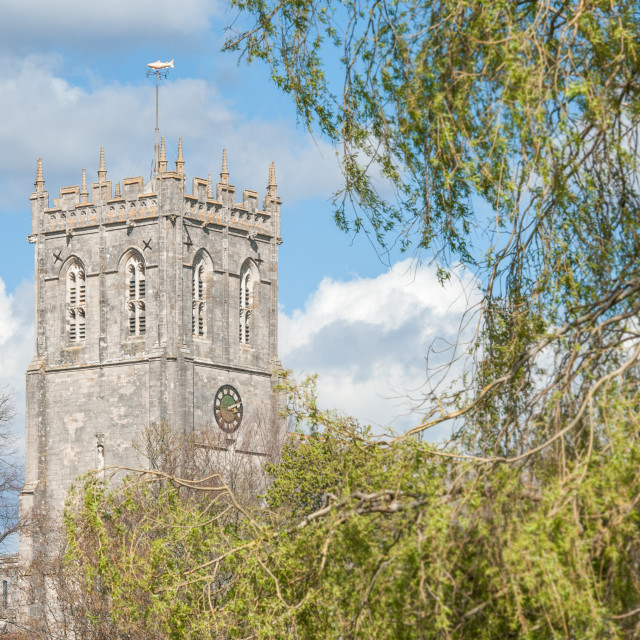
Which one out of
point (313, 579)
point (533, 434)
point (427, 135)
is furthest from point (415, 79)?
point (313, 579)

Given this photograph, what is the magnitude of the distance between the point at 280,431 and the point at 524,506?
55692 millimetres

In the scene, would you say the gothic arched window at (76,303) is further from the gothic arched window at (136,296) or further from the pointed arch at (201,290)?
the pointed arch at (201,290)

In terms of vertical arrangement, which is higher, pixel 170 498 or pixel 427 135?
pixel 427 135

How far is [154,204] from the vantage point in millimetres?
64375

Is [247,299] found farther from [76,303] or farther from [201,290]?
[76,303]

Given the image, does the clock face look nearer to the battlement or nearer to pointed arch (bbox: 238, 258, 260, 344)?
pointed arch (bbox: 238, 258, 260, 344)

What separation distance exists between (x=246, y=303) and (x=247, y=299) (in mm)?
219

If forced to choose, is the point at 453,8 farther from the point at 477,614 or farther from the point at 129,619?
the point at 129,619

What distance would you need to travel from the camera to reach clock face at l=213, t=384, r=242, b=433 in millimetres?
65000

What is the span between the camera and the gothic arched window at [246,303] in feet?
220

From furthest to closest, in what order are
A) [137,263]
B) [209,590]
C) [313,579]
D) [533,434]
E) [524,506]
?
[137,263], [209,590], [313,579], [533,434], [524,506]

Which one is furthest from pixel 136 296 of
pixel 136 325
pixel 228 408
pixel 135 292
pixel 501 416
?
pixel 501 416

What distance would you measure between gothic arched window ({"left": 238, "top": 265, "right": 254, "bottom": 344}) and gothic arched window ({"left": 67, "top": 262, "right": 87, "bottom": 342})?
673 centimetres

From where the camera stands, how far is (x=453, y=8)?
37.6ft
